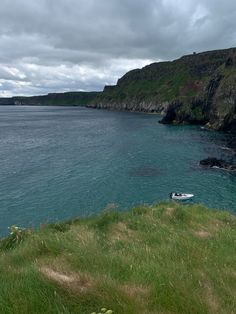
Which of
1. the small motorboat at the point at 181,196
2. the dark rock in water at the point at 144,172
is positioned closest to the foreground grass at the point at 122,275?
the small motorboat at the point at 181,196

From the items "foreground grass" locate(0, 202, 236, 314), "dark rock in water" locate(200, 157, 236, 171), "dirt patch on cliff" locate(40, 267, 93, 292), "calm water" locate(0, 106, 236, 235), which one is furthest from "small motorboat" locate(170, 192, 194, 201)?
"dirt patch on cliff" locate(40, 267, 93, 292)

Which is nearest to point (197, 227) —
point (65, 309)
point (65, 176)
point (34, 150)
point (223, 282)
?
point (223, 282)

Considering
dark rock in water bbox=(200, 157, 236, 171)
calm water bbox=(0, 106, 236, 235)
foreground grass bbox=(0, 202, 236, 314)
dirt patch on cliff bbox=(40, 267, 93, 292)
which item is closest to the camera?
foreground grass bbox=(0, 202, 236, 314)

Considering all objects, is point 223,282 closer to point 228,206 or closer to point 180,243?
point 180,243

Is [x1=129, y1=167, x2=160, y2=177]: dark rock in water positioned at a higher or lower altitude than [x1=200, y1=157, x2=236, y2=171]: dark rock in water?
lower

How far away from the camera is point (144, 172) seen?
5856cm

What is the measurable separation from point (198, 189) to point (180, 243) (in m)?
40.0

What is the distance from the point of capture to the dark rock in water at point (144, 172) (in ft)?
186

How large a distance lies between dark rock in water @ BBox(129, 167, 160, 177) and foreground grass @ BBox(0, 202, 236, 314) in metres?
44.0

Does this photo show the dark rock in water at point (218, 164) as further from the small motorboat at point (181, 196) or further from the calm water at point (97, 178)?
the small motorboat at point (181, 196)

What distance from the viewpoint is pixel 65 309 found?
5.86 meters

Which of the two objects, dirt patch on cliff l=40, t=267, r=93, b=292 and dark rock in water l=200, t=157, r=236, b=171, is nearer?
dirt patch on cliff l=40, t=267, r=93, b=292

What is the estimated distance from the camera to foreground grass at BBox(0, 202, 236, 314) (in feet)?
20.3

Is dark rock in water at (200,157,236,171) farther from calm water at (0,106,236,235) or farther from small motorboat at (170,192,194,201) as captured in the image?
small motorboat at (170,192,194,201)
